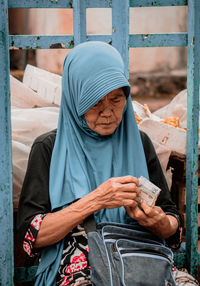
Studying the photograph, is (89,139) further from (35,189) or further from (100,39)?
(100,39)

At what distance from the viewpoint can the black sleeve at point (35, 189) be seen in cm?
168

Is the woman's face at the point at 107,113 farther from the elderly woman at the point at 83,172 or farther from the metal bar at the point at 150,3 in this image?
the metal bar at the point at 150,3

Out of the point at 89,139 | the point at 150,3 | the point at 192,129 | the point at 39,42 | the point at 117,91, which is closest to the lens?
the point at 117,91

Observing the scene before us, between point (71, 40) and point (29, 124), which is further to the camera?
point (29, 124)

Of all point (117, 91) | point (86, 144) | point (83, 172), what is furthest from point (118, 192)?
point (117, 91)

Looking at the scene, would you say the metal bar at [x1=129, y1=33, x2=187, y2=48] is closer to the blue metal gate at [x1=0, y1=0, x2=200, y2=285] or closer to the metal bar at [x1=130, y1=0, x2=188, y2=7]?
the blue metal gate at [x1=0, y1=0, x2=200, y2=285]

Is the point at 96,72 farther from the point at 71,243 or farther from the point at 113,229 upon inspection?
the point at 71,243

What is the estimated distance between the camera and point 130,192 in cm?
157

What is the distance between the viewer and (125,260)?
1473 mm

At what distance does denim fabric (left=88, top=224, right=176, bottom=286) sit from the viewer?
1.44m

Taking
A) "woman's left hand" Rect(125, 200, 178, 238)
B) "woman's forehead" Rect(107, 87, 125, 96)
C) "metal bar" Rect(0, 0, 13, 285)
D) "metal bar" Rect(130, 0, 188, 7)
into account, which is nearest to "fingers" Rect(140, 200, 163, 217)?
"woman's left hand" Rect(125, 200, 178, 238)

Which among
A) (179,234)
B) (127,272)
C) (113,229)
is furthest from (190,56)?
(127,272)

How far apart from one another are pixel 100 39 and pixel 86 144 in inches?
27.0

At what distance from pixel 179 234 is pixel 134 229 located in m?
0.28
